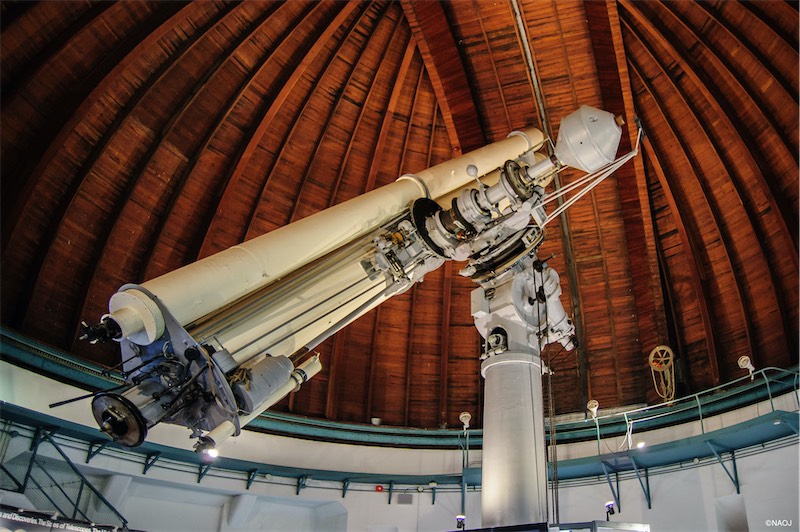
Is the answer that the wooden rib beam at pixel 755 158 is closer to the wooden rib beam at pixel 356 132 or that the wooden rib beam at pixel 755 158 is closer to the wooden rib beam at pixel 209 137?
the wooden rib beam at pixel 356 132

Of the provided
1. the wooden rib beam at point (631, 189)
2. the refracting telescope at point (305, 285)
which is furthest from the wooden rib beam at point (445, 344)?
the refracting telescope at point (305, 285)

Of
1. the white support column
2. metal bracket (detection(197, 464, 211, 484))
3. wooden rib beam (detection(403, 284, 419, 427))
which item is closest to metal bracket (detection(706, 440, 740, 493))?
the white support column

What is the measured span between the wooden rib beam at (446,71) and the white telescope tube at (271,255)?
658cm

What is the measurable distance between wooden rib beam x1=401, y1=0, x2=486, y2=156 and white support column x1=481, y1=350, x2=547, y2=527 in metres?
9.48

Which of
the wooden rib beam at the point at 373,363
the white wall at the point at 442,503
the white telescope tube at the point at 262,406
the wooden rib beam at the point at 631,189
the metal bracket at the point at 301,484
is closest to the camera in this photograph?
the white telescope tube at the point at 262,406

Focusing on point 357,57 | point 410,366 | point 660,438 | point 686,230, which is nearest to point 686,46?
point 686,230

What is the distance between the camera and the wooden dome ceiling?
47.5 feet

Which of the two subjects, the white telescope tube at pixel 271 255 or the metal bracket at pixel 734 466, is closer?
the white telescope tube at pixel 271 255

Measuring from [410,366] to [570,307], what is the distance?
5009 millimetres

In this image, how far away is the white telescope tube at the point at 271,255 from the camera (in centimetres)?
661

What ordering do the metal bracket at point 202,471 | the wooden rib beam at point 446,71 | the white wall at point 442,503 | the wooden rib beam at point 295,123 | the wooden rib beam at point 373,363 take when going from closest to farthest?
1. the white wall at point 442,503
2. the metal bracket at point 202,471
3. the wooden rib beam at point 446,71
4. the wooden rib beam at point 295,123
5. the wooden rib beam at point 373,363

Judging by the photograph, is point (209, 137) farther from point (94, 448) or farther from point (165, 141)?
point (94, 448)

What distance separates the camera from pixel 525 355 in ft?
31.7

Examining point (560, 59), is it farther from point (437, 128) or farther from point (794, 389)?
point (794, 389)
